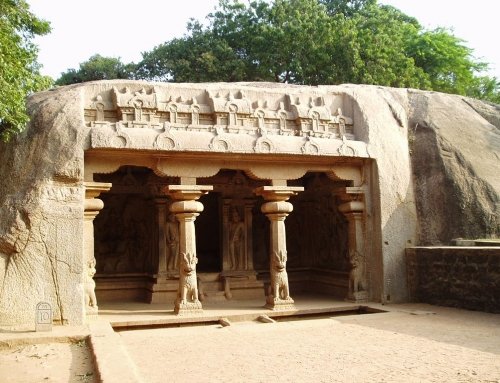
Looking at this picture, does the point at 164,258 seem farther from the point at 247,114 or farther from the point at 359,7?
the point at 359,7

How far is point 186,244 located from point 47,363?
134 inches

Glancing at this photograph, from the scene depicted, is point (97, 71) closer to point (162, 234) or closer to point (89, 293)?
point (162, 234)

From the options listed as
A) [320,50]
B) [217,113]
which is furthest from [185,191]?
[320,50]

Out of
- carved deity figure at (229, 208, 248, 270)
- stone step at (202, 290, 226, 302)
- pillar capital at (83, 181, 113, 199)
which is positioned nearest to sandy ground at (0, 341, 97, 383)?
pillar capital at (83, 181, 113, 199)

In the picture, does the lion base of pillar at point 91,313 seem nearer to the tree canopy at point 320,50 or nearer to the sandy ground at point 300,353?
the sandy ground at point 300,353

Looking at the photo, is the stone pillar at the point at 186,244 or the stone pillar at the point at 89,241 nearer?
the stone pillar at the point at 89,241

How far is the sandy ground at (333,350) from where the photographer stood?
520cm

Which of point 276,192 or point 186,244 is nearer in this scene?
point 186,244

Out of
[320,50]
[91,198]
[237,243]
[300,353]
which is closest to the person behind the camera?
[300,353]

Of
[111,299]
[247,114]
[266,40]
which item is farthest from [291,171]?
[266,40]

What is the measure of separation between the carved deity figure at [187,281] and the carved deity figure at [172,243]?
95.6 inches

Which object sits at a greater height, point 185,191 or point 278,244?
point 185,191

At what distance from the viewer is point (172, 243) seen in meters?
11.5

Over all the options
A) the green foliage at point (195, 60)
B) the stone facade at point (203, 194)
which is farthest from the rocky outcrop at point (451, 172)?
the green foliage at point (195, 60)
